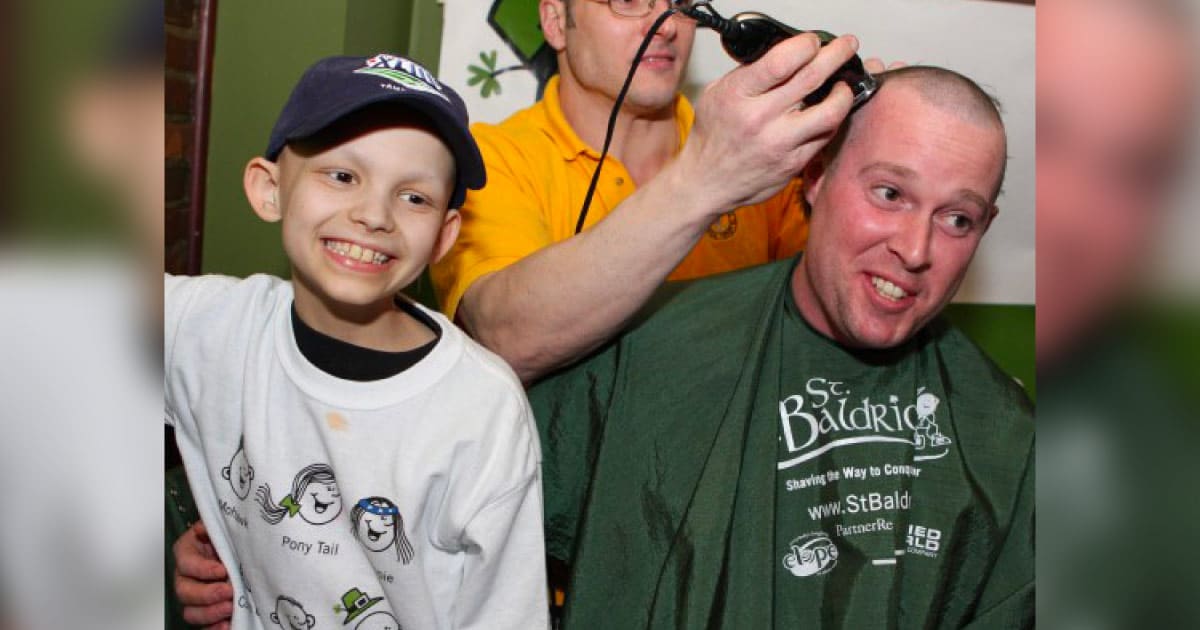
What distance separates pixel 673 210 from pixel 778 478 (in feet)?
1.26

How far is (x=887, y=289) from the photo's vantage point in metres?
1.28

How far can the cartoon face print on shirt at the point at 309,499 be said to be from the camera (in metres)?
1.05

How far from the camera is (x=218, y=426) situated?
1.10m

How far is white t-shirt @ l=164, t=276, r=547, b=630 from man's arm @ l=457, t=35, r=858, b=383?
15 centimetres

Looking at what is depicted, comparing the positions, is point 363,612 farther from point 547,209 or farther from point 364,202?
point 547,209

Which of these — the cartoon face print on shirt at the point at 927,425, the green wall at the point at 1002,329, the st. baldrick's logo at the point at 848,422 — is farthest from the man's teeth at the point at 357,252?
the green wall at the point at 1002,329

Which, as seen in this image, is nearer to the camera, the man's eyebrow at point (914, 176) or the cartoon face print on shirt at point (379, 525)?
the cartoon face print on shirt at point (379, 525)

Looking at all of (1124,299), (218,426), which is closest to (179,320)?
(218,426)

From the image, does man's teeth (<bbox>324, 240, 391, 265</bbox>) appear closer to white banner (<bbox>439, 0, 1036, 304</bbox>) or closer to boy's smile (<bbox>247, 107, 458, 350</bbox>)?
boy's smile (<bbox>247, 107, 458, 350</bbox>)

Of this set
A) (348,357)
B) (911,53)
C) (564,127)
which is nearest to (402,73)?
(348,357)

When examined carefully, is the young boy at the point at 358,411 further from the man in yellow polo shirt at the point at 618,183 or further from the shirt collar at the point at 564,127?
the shirt collar at the point at 564,127

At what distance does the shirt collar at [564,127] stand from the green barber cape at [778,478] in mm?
379

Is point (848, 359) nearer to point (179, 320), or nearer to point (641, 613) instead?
point (641, 613)

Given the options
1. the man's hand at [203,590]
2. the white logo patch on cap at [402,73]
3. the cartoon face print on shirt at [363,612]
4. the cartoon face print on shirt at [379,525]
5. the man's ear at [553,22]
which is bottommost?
the man's hand at [203,590]
